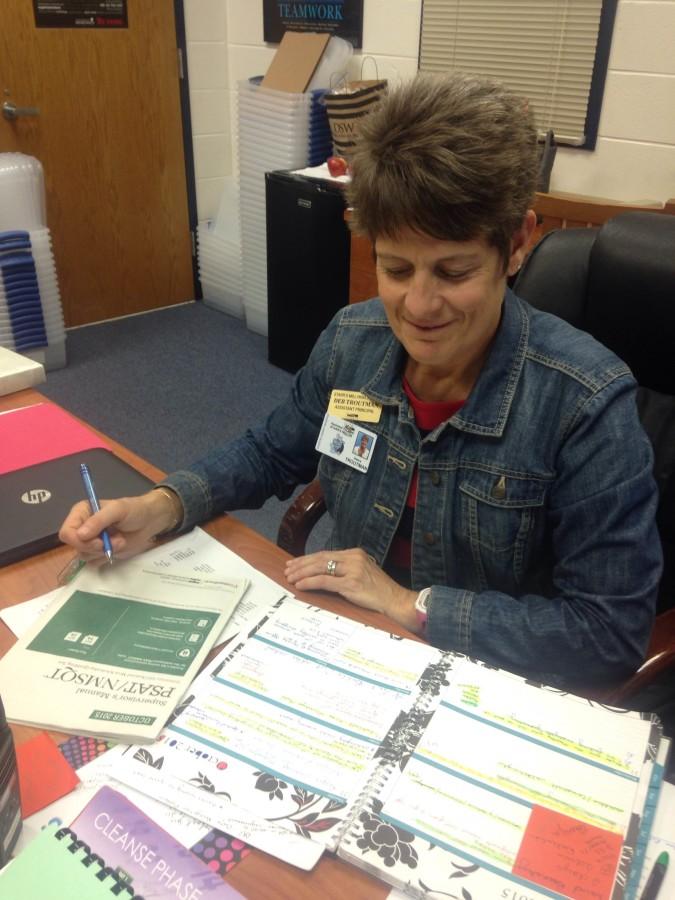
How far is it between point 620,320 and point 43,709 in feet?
3.06

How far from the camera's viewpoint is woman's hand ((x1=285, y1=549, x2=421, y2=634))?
97cm

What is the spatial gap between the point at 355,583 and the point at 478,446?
0.26 metres

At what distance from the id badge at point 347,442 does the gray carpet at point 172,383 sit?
1286mm

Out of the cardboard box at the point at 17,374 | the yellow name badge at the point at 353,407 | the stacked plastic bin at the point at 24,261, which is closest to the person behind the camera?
the yellow name badge at the point at 353,407

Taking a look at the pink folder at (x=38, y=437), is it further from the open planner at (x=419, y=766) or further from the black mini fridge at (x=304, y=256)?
the black mini fridge at (x=304, y=256)

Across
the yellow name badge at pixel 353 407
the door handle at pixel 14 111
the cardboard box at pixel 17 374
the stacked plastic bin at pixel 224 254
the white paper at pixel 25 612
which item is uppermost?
the door handle at pixel 14 111

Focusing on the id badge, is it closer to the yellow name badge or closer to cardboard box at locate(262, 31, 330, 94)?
the yellow name badge

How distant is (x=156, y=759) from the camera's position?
0.73 metres

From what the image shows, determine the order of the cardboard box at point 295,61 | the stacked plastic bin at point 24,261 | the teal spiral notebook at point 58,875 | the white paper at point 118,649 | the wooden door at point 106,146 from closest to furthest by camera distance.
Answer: the teal spiral notebook at point 58,875
the white paper at point 118,649
the stacked plastic bin at point 24,261
the cardboard box at point 295,61
the wooden door at point 106,146

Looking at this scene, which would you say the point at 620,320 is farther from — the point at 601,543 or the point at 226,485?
the point at 226,485

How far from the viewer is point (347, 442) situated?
1.19 metres

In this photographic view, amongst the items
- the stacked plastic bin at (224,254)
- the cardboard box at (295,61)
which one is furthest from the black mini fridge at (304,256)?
the stacked plastic bin at (224,254)

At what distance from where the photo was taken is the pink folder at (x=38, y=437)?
4.02 feet

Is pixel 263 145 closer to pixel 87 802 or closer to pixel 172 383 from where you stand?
pixel 172 383
